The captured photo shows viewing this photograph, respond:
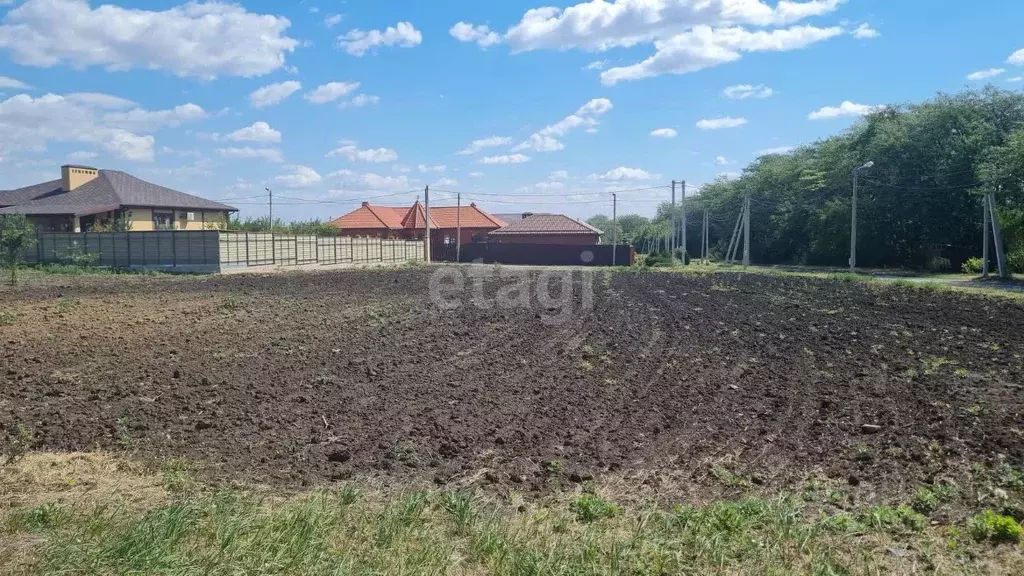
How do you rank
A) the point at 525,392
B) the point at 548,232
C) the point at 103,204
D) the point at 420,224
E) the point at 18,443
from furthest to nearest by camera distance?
the point at 420,224 < the point at 548,232 < the point at 103,204 < the point at 525,392 < the point at 18,443

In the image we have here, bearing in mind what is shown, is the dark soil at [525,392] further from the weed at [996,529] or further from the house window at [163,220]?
the house window at [163,220]

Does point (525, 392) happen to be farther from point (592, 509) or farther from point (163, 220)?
point (163, 220)

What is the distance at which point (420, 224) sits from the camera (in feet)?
235

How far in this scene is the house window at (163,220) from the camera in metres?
47.0

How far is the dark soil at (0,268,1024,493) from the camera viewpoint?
6328 mm

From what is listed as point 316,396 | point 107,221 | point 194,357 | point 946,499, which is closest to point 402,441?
point 316,396

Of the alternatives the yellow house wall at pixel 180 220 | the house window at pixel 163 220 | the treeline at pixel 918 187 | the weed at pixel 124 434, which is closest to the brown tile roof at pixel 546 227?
the treeline at pixel 918 187

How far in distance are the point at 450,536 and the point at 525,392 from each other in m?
4.45

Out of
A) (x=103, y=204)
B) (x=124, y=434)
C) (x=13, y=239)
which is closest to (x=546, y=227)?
(x=103, y=204)

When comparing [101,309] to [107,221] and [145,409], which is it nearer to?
[145,409]

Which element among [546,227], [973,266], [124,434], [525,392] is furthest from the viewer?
[546,227]

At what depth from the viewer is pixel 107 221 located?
45.0 metres

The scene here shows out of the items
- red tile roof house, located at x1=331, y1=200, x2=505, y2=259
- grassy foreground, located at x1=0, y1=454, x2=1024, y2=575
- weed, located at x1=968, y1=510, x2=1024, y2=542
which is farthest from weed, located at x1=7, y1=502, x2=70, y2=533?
red tile roof house, located at x1=331, y1=200, x2=505, y2=259

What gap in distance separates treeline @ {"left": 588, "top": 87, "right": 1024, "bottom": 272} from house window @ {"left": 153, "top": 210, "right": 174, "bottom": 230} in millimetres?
42373
